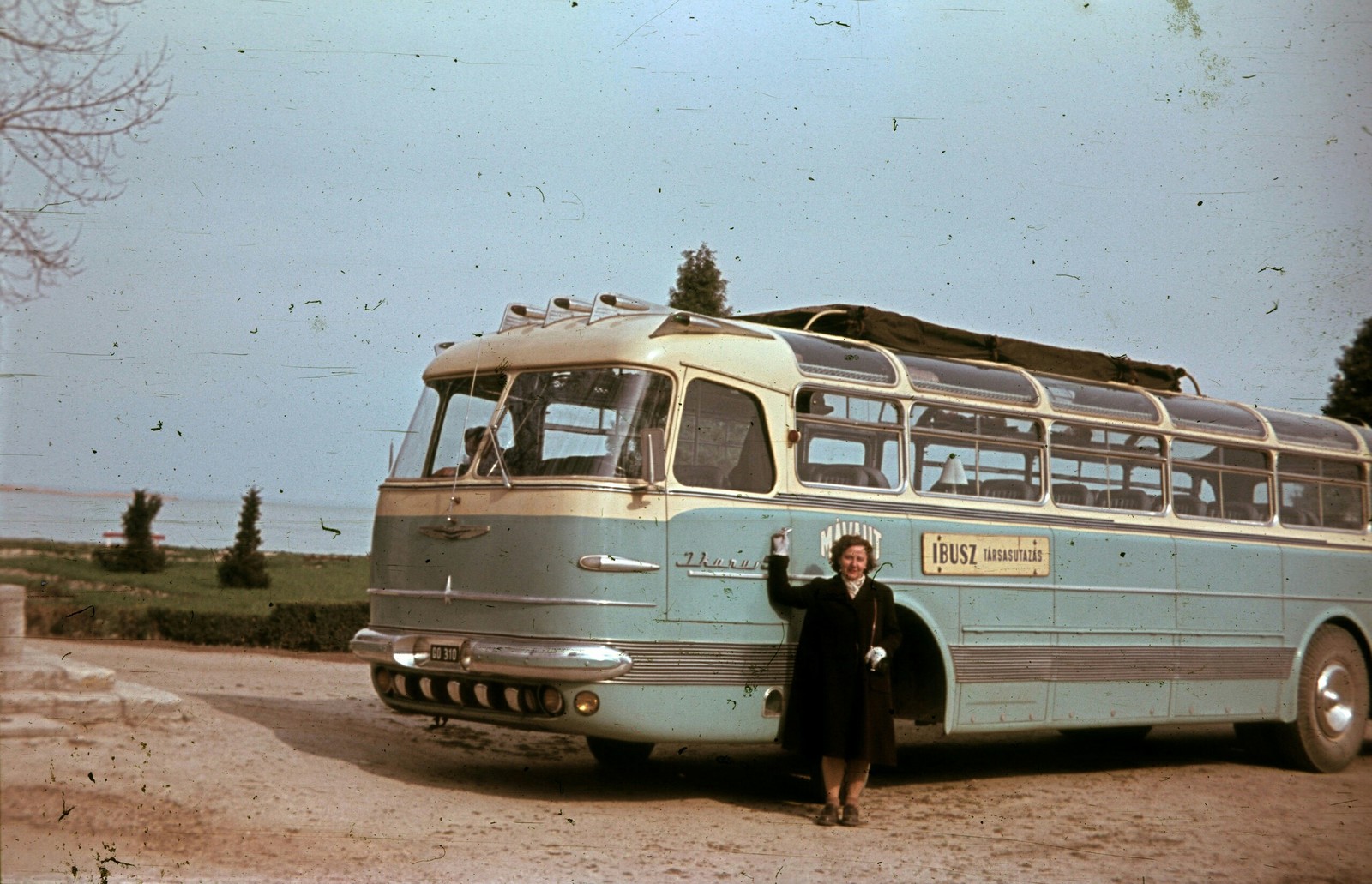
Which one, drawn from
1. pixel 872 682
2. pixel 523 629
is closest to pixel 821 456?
pixel 872 682

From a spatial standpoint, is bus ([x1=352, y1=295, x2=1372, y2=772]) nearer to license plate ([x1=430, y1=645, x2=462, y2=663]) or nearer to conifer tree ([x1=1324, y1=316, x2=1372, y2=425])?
license plate ([x1=430, y1=645, x2=462, y2=663])

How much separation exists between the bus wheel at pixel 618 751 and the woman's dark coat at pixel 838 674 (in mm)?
2025

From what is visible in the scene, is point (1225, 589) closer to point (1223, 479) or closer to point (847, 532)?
point (1223, 479)

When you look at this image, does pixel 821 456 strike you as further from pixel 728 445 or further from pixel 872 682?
pixel 872 682

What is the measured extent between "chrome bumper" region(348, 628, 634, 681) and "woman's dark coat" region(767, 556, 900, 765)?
1232mm

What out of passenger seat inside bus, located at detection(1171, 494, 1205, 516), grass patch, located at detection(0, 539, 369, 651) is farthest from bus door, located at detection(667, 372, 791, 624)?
grass patch, located at detection(0, 539, 369, 651)

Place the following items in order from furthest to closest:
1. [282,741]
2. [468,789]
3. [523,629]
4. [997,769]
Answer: [997,769]
[282,741]
[468,789]
[523,629]

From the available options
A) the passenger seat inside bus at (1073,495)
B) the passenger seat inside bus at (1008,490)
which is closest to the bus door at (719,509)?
the passenger seat inside bus at (1008,490)

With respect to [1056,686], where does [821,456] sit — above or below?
above

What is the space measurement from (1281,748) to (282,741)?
339 inches

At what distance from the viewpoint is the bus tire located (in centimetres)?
1305

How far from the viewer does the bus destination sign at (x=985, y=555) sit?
34.2 feet

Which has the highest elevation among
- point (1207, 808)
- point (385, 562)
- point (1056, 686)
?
point (385, 562)

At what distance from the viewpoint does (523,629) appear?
8938 mm
